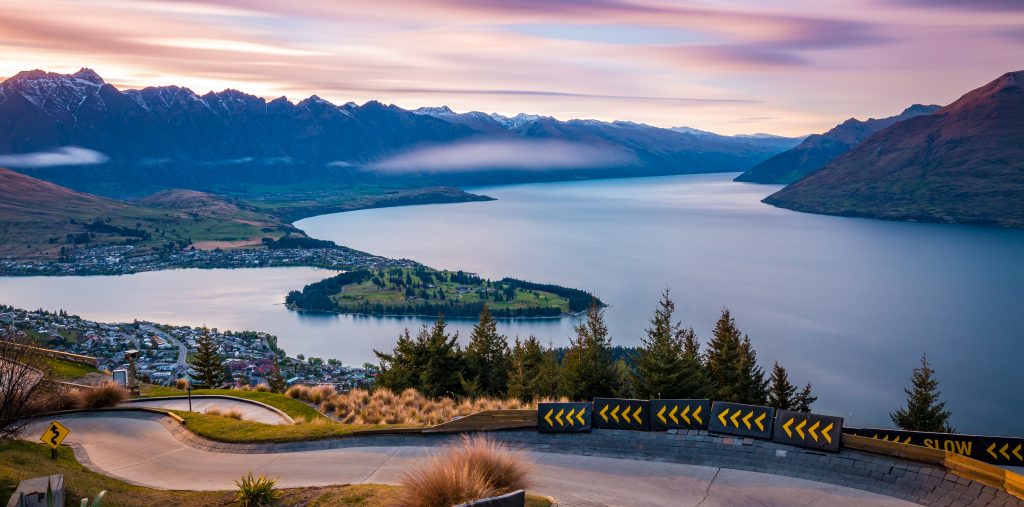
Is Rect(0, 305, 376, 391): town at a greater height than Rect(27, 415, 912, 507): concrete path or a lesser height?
lesser

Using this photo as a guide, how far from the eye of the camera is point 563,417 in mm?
15867

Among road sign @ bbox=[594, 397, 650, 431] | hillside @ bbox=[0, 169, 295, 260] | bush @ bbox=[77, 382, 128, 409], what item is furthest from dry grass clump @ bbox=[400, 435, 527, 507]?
hillside @ bbox=[0, 169, 295, 260]

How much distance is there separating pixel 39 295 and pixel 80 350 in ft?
184

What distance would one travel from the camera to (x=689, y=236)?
151 meters

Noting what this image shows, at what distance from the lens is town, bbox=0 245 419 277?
12731cm

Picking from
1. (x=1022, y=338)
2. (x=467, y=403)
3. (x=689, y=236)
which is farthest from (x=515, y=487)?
(x=689, y=236)

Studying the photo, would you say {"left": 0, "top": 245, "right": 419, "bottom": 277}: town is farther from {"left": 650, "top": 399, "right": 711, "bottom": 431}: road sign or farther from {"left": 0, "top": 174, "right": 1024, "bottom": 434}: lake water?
{"left": 650, "top": 399, "right": 711, "bottom": 431}: road sign

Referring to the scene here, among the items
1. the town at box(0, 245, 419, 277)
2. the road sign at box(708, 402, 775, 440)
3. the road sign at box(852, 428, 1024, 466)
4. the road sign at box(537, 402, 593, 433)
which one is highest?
the road sign at box(708, 402, 775, 440)

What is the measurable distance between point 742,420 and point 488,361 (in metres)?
18.1

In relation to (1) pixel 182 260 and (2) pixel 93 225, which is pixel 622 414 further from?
(2) pixel 93 225

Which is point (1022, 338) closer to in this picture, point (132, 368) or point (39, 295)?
point (132, 368)

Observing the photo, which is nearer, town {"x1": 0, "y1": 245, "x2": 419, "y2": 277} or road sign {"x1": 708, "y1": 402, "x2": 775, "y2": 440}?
road sign {"x1": 708, "y1": 402, "x2": 775, "y2": 440}

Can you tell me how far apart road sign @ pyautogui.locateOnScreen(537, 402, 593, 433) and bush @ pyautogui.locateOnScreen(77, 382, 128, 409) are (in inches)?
563

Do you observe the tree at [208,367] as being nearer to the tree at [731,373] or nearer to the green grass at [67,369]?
the green grass at [67,369]
